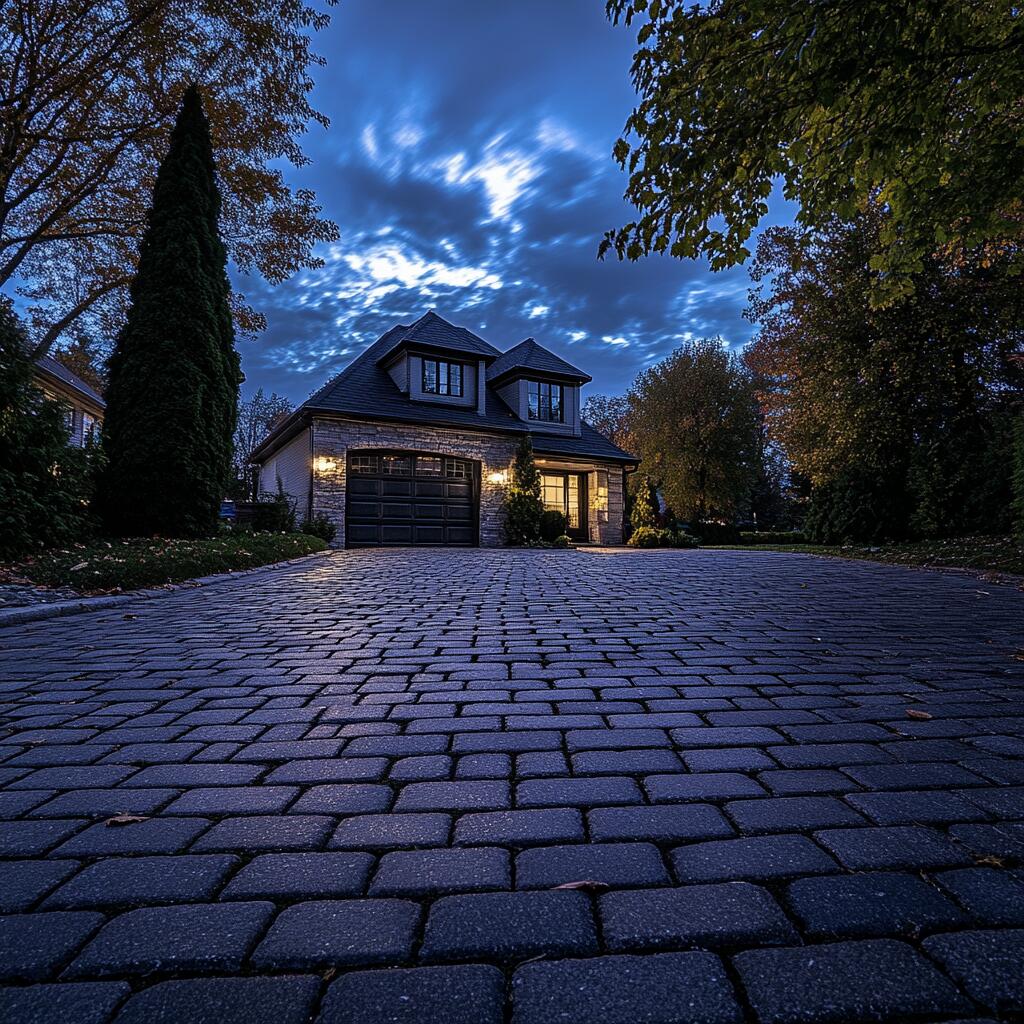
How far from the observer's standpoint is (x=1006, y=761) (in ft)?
6.59

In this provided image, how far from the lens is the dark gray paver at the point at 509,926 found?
1.12m

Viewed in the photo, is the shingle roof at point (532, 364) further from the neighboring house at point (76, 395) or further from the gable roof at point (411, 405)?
the neighboring house at point (76, 395)

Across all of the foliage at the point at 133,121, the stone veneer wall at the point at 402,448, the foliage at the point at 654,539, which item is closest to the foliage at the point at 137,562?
the stone veneer wall at the point at 402,448

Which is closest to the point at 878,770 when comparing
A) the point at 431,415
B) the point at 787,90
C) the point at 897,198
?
the point at 787,90

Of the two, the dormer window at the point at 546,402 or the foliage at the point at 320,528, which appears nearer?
the foliage at the point at 320,528

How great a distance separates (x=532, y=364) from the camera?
67.6 ft

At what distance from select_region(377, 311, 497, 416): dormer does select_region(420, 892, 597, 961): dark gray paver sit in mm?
17654

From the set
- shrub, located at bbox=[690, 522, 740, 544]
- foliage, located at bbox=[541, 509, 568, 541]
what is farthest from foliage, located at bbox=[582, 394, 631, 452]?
foliage, located at bbox=[541, 509, 568, 541]

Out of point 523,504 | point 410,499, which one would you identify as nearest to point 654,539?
point 523,504

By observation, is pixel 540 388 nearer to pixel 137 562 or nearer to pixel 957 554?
pixel 957 554

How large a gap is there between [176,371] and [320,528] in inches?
229

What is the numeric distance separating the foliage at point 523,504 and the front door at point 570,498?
2.35 m

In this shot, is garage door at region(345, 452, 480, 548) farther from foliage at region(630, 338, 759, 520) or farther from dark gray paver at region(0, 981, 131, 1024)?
dark gray paver at region(0, 981, 131, 1024)

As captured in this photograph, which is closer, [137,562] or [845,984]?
[845,984]
